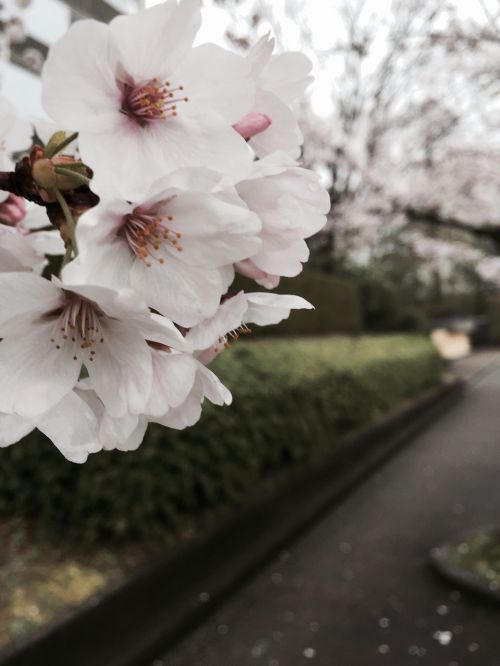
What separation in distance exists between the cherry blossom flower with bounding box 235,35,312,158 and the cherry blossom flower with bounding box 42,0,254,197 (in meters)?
0.03

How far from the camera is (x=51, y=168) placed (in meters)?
0.51

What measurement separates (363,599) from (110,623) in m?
1.74

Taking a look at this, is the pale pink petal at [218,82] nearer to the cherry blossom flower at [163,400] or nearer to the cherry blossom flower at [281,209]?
the cherry blossom flower at [281,209]

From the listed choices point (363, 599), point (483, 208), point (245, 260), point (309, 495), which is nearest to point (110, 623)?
point (363, 599)

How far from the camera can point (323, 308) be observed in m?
12.8

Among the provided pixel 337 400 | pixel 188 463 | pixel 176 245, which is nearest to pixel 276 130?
pixel 176 245

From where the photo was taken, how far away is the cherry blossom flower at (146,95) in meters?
0.48

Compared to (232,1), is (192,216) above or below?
below

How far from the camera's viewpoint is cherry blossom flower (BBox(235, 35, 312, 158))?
563 mm

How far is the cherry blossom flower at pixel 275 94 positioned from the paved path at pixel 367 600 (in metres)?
3.44

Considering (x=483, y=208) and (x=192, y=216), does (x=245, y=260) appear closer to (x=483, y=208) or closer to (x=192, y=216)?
(x=192, y=216)

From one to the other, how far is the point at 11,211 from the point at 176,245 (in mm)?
224

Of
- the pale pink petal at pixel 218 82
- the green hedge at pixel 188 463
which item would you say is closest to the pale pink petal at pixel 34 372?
the pale pink petal at pixel 218 82

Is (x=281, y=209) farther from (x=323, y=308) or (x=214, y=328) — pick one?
(x=323, y=308)
